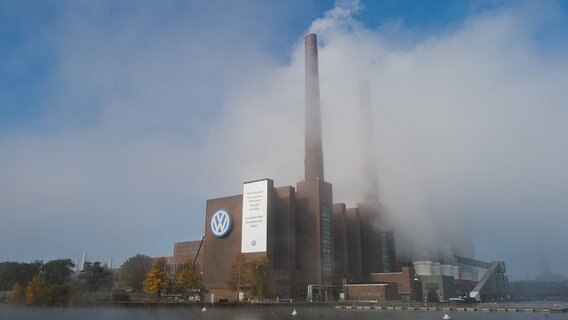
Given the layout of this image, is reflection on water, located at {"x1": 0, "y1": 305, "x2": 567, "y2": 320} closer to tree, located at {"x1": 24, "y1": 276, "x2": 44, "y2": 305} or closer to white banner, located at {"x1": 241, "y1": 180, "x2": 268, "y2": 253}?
tree, located at {"x1": 24, "y1": 276, "x2": 44, "y2": 305}

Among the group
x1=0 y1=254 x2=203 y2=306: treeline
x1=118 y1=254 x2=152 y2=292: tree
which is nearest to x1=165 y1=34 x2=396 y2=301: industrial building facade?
x1=0 y1=254 x2=203 y2=306: treeline

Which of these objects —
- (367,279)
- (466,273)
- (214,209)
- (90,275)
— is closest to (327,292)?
(367,279)

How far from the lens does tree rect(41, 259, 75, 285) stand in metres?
138

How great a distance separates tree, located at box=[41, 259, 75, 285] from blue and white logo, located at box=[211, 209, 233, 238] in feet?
172

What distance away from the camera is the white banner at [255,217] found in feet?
388

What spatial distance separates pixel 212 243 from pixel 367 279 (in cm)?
5709

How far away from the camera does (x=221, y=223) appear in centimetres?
12938

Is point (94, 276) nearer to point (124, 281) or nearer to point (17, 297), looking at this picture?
point (124, 281)

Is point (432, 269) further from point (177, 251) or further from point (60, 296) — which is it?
point (60, 296)

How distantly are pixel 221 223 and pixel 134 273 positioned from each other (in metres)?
42.6

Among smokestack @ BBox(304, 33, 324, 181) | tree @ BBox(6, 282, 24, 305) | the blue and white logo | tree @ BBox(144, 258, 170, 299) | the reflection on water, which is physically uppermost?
smokestack @ BBox(304, 33, 324, 181)

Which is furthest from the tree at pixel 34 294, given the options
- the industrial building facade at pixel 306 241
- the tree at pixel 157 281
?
the industrial building facade at pixel 306 241

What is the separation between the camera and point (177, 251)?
164250 mm

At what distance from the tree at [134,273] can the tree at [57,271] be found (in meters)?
16.9
